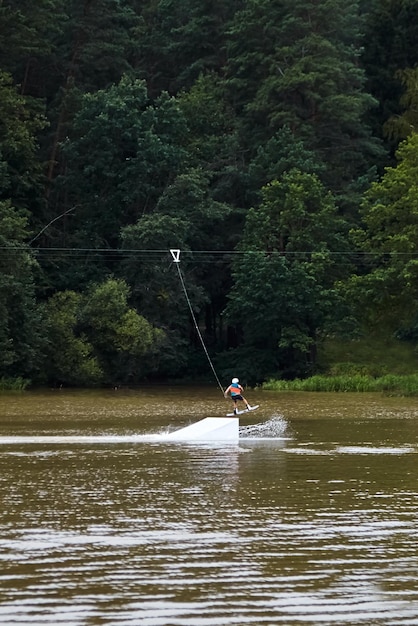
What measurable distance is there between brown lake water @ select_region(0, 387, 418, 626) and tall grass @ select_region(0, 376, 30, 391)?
77.6 ft

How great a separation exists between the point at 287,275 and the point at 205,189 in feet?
26.0

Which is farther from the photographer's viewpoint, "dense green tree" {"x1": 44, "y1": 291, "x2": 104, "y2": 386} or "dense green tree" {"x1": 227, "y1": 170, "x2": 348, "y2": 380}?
"dense green tree" {"x1": 227, "y1": 170, "x2": 348, "y2": 380}

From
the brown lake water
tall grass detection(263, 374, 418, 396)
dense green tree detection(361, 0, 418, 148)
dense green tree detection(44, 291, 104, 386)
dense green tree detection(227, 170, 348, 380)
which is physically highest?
dense green tree detection(361, 0, 418, 148)

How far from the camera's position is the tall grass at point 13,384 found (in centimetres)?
5453

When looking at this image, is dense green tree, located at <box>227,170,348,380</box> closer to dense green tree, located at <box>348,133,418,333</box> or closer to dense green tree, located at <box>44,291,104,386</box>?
dense green tree, located at <box>348,133,418,333</box>

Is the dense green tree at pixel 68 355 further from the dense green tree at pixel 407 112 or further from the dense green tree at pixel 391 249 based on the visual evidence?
the dense green tree at pixel 407 112

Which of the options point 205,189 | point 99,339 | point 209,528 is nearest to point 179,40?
point 205,189

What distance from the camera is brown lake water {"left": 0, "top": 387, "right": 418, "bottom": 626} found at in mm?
11508

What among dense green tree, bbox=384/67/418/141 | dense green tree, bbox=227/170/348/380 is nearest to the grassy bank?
dense green tree, bbox=227/170/348/380

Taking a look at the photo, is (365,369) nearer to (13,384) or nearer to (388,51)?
(13,384)

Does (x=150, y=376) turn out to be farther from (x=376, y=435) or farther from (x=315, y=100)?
(x=376, y=435)

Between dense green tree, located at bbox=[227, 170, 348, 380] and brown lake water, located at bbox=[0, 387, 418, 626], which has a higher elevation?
dense green tree, located at bbox=[227, 170, 348, 380]

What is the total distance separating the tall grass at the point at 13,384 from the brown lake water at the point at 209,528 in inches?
932

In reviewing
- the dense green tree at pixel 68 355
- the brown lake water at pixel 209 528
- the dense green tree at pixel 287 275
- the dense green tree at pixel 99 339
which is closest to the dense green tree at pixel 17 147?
the dense green tree at pixel 99 339
